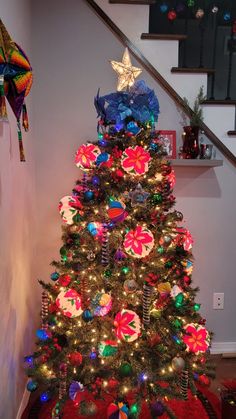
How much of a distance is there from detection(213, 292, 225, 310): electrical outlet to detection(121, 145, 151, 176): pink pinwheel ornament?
1306 millimetres

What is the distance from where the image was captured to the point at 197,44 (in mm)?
2629

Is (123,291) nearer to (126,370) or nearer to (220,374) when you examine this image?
(126,370)

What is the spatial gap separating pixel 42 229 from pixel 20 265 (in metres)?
0.50

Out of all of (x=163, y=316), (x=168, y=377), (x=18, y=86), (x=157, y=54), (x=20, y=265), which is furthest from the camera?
(x=157, y=54)

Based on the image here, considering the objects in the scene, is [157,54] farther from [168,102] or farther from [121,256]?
[121,256]

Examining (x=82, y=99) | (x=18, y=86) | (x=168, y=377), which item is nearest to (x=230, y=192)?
(x=82, y=99)

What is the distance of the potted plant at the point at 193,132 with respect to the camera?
6.64 ft

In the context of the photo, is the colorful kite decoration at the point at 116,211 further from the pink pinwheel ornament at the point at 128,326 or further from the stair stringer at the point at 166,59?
the stair stringer at the point at 166,59

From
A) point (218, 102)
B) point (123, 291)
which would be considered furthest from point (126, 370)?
point (218, 102)

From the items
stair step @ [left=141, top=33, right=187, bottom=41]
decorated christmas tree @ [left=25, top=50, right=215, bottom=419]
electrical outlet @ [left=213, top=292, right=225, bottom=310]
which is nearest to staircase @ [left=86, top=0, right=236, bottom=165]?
stair step @ [left=141, top=33, right=187, bottom=41]

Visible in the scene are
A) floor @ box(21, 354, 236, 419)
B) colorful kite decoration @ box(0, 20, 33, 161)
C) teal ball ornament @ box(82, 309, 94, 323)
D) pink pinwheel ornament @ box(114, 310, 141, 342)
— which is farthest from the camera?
floor @ box(21, 354, 236, 419)

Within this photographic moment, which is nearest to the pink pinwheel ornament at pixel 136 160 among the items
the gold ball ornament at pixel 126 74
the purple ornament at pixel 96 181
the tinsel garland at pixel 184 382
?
the purple ornament at pixel 96 181

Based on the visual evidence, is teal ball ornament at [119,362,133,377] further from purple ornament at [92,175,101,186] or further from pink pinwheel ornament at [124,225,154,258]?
purple ornament at [92,175,101,186]

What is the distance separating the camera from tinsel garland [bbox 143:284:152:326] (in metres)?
1.39
